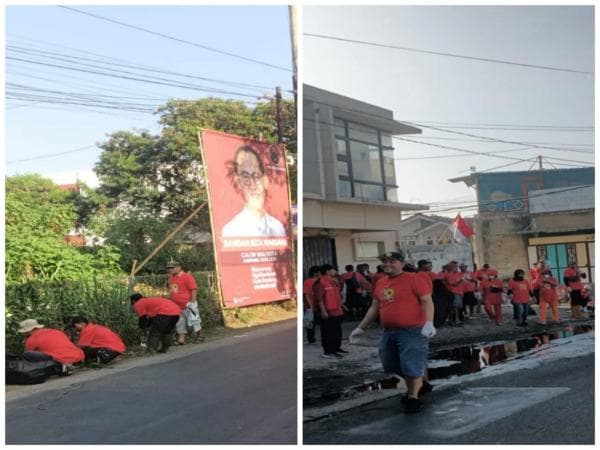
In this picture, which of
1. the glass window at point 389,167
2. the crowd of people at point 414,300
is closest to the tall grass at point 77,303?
the crowd of people at point 414,300

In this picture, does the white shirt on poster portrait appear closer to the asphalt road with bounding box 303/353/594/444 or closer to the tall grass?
the tall grass

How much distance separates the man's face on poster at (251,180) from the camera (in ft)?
36.6

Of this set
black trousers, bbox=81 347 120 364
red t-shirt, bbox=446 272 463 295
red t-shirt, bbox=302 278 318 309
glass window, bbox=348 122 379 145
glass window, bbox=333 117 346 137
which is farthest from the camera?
black trousers, bbox=81 347 120 364

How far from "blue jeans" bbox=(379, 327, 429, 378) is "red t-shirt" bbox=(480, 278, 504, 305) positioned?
254 centimetres

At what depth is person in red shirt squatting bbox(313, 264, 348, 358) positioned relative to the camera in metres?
6.93

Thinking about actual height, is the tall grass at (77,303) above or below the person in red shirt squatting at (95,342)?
Answer: above

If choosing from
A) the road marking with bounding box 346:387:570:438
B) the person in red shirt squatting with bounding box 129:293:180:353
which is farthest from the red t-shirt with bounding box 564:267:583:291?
the person in red shirt squatting with bounding box 129:293:180:353

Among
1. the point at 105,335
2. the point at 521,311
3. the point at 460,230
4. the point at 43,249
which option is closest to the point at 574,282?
the point at 460,230

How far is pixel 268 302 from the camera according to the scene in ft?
39.7

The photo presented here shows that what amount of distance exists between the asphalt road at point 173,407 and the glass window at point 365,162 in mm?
1838

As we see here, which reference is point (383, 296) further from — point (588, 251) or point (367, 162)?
point (588, 251)

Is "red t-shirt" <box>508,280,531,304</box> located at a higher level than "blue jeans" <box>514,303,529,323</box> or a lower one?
higher

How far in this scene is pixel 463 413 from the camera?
198 inches

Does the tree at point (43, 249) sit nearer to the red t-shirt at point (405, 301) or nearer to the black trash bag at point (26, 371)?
the black trash bag at point (26, 371)
